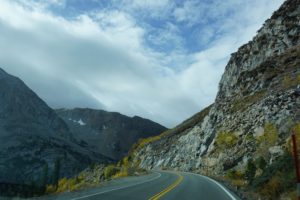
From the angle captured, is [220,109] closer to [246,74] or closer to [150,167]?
[246,74]

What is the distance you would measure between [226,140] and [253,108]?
17.3ft

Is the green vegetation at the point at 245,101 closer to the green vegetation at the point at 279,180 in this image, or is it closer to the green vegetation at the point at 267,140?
the green vegetation at the point at 267,140

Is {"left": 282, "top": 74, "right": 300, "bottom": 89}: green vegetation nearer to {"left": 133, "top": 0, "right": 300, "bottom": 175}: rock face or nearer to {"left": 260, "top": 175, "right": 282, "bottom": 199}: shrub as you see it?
{"left": 133, "top": 0, "right": 300, "bottom": 175}: rock face

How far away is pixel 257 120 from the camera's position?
49.8 meters

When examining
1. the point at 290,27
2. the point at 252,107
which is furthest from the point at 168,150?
the point at 252,107

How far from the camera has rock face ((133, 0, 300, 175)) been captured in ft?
147

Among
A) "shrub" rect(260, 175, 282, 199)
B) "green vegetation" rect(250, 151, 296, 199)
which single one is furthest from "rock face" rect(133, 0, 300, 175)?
"shrub" rect(260, 175, 282, 199)

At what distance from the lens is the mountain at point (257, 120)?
33.9m

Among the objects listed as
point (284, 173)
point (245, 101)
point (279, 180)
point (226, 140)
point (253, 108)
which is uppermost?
point (245, 101)

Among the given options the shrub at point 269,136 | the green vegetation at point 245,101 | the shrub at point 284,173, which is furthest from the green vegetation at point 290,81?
the shrub at point 284,173

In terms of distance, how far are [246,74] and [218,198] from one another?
56.4m

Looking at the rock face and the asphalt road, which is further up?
the rock face

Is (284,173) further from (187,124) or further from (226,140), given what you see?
(187,124)

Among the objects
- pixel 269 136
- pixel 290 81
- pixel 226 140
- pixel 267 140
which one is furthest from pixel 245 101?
pixel 267 140
